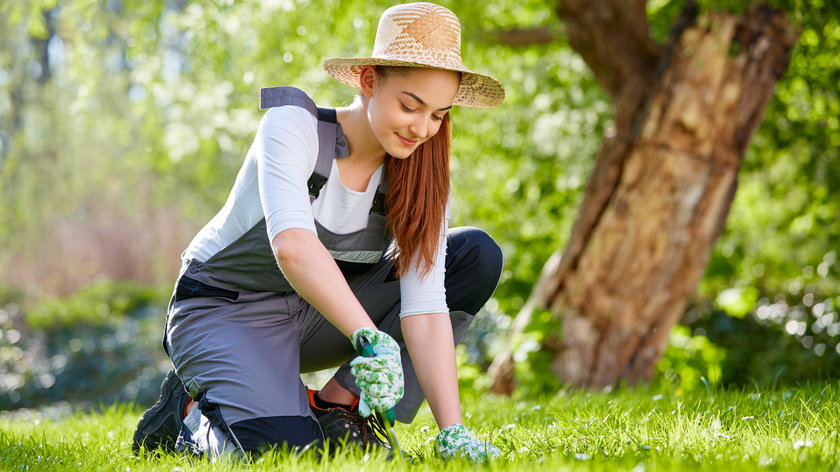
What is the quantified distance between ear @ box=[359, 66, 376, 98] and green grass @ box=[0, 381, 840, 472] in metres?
1.11

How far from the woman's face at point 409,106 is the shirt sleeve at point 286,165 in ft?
0.71

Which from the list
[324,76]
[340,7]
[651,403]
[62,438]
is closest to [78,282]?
[324,76]

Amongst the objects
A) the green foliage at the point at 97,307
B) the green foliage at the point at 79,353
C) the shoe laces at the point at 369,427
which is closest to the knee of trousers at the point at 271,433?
the shoe laces at the point at 369,427

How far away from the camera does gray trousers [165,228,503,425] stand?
102 inches

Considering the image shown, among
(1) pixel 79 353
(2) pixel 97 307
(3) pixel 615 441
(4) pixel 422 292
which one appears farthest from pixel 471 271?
(2) pixel 97 307

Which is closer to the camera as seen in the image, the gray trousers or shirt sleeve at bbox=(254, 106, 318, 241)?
shirt sleeve at bbox=(254, 106, 318, 241)

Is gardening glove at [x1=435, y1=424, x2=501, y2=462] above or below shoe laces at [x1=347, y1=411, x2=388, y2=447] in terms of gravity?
above

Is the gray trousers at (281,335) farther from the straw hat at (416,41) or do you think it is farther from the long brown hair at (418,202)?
the straw hat at (416,41)

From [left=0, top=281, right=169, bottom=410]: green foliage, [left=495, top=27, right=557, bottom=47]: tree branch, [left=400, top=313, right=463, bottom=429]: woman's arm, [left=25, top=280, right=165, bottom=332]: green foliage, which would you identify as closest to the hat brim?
[left=400, top=313, right=463, bottom=429]: woman's arm

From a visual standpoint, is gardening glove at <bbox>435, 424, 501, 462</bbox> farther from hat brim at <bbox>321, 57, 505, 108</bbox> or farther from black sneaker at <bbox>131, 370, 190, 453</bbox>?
hat brim at <bbox>321, 57, 505, 108</bbox>

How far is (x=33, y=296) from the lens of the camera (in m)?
13.6

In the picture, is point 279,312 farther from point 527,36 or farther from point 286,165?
point 527,36

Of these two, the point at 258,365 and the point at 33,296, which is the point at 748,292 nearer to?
the point at 258,365

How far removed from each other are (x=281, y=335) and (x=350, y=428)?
397 mm
